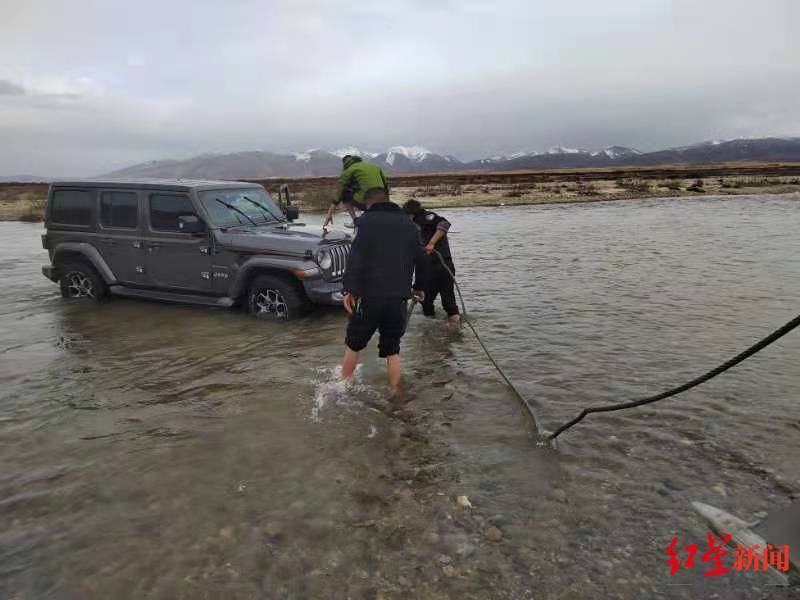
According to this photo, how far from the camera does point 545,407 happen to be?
514cm

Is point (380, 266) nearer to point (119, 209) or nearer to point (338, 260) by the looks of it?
point (338, 260)

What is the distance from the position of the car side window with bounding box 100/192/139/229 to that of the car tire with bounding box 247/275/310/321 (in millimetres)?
2346

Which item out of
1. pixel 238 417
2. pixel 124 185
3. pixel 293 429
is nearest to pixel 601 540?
pixel 293 429

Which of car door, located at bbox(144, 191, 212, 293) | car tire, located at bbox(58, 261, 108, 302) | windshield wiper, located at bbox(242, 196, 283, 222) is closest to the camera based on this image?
car door, located at bbox(144, 191, 212, 293)

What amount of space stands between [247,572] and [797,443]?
4261 mm

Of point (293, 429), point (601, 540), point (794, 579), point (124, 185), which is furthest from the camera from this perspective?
point (124, 185)

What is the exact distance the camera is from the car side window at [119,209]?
8562 mm

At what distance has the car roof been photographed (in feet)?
27.2

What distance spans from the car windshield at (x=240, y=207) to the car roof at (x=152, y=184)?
0.17 m

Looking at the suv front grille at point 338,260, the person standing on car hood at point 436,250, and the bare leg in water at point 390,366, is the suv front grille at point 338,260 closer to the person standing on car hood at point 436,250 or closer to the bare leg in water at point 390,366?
the person standing on car hood at point 436,250

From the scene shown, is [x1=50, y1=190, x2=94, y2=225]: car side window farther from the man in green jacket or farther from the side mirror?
the man in green jacket

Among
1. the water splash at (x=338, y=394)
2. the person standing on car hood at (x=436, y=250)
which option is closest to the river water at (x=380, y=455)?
the water splash at (x=338, y=394)

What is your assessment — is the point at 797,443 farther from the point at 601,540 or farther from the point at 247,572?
the point at 247,572

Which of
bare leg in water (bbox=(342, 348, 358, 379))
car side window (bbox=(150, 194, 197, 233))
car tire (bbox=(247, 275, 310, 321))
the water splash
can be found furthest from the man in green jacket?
bare leg in water (bbox=(342, 348, 358, 379))
